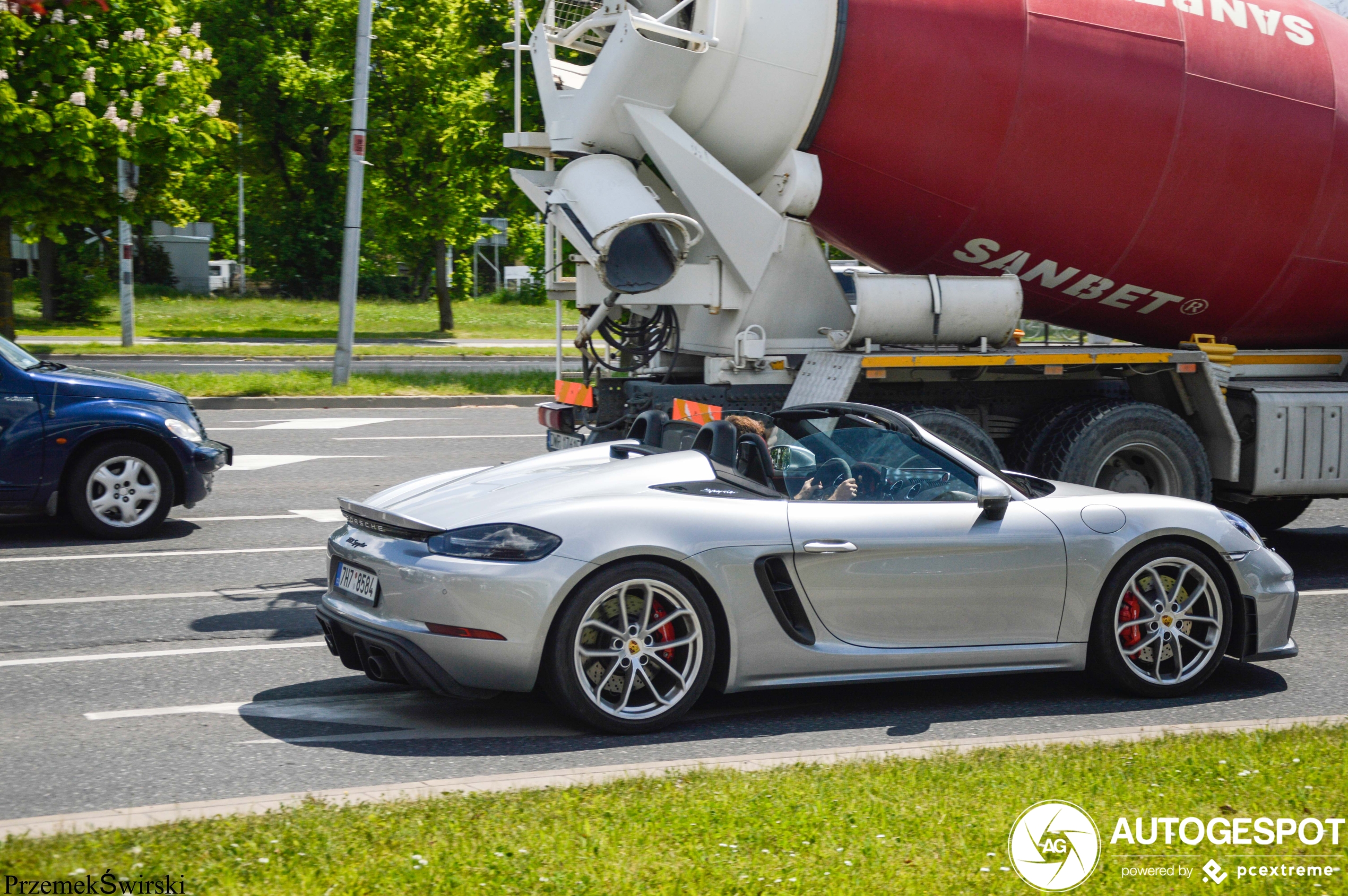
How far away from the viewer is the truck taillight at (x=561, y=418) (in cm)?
1011

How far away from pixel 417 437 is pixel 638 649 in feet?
36.3

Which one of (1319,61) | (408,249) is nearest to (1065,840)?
(1319,61)

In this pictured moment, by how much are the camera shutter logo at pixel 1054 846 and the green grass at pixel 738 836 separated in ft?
0.13

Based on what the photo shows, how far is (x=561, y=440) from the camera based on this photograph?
1014 cm

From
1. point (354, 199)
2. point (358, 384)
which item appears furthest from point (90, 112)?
point (358, 384)

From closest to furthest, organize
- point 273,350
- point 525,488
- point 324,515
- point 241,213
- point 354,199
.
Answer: point 525,488 → point 324,515 → point 354,199 → point 273,350 → point 241,213

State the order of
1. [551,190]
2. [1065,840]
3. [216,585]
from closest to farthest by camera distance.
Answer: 1. [1065,840]
2. [216,585]
3. [551,190]

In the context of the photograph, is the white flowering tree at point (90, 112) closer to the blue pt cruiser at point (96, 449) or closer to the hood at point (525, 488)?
the blue pt cruiser at point (96, 449)

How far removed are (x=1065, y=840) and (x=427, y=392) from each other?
55.0 ft

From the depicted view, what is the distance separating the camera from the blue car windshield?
961 cm

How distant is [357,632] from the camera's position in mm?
5508

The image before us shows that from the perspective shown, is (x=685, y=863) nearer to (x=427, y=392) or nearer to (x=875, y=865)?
(x=875, y=865)

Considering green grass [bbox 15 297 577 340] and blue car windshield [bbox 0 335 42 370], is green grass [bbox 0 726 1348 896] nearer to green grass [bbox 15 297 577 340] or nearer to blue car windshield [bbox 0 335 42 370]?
blue car windshield [bbox 0 335 42 370]

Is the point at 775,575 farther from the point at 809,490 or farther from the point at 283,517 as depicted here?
the point at 283,517
